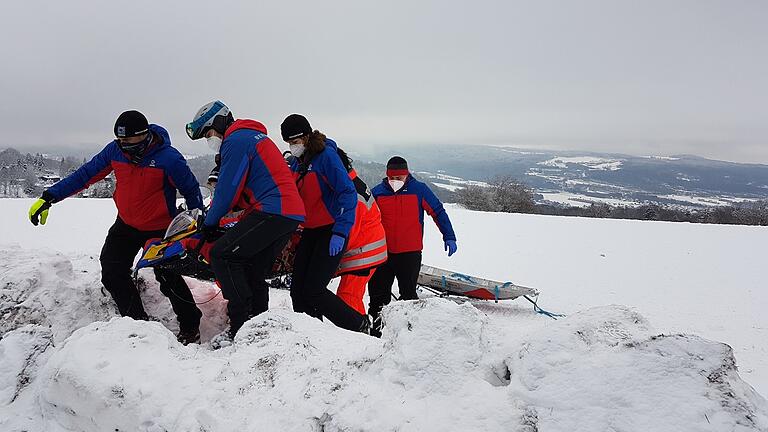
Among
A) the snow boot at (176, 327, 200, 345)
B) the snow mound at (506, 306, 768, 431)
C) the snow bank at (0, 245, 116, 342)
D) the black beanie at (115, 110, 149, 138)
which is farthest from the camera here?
the snow boot at (176, 327, 200, 345)

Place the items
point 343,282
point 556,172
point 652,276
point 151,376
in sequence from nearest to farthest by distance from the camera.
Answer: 1. point 151,376
2. point 343,282
3. point 652,276
4. point 556,172

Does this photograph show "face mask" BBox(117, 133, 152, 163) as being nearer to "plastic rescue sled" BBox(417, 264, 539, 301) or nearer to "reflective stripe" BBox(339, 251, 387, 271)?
"reflective stripe" BBox(339, 251, 387, 271)

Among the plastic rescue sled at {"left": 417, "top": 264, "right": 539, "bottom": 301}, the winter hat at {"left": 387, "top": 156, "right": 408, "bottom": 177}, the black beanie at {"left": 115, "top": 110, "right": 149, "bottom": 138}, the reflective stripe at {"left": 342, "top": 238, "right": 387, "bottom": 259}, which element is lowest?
the plastic rescue sled at {"left": 417, "top": 264, "right": 539, "bottom": 301}

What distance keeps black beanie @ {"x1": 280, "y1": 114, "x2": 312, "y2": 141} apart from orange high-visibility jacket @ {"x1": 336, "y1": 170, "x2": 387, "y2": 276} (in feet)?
2.09

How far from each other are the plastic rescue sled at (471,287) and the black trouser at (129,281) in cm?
345

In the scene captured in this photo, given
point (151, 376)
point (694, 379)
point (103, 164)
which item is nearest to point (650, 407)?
point (694, 379)

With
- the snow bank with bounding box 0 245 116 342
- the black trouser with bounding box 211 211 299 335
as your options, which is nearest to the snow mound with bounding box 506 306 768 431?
the black trouser with bounding box 211 211 299 335

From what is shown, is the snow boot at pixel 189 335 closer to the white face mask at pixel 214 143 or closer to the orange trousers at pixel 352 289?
the orange trousers at pixel 352 289

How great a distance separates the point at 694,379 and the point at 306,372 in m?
1.56

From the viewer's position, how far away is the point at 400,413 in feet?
5.82

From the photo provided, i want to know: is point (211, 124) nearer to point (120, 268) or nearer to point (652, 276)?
point (120, 268)

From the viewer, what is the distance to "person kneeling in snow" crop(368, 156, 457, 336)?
17.5 feet

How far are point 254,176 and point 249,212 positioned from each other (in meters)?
0.29

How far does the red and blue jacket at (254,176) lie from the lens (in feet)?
11.4
